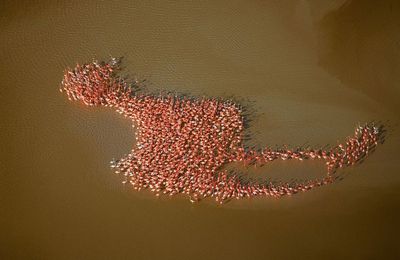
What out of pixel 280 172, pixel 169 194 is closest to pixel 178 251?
pixel 169 194

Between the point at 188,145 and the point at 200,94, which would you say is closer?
the point at 188,145

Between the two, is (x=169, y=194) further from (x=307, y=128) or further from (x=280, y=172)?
(x=307, y=128)

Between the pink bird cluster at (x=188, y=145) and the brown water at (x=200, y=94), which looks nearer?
the brown water at (x=200, y=94)

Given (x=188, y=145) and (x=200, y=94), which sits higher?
(x=200, y=94)
